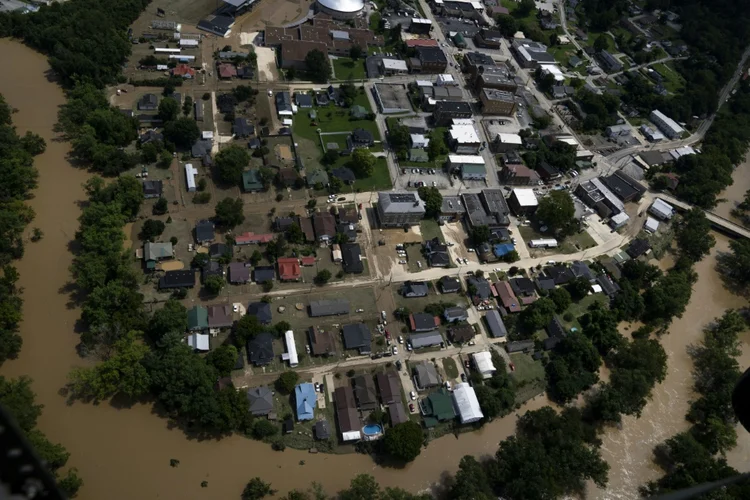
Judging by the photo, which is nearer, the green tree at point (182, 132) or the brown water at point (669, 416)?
the brown water at point (669, 416)

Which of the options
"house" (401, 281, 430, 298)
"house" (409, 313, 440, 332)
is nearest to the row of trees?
"house" (409, 313, 440, 332)

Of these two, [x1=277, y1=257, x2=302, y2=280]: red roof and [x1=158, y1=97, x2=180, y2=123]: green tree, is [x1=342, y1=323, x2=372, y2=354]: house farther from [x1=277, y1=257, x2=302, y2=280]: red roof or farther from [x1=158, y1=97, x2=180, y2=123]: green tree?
[x1=158, y1=97, x2=180, y2=123]: green tree

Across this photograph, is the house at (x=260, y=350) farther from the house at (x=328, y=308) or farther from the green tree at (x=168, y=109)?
the green tree at (x=168, y=109)

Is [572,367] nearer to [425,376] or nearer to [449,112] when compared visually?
[425,376]

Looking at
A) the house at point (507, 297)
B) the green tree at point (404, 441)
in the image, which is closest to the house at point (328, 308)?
the green tree at point (404, 441)

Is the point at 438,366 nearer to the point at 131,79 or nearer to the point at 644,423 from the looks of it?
the point at 644,423

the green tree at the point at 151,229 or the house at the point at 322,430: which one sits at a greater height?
the green tree at the point at 151,229
